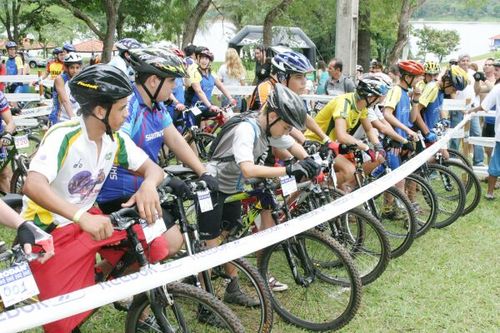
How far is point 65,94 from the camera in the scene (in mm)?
7387

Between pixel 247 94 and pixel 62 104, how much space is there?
19.1ft

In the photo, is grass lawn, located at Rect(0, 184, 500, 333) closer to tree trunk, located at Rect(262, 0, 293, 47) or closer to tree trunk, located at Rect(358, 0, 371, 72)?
tree trunk, located at Rect(262, 0, 293, 47)

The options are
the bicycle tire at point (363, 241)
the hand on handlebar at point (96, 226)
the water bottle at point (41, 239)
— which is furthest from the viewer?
the bicycle tire at point (363, 241)

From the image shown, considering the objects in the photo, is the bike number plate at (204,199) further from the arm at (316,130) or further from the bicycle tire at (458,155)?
the bicycle tire at (458,155)

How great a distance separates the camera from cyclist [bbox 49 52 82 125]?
7.39 metres

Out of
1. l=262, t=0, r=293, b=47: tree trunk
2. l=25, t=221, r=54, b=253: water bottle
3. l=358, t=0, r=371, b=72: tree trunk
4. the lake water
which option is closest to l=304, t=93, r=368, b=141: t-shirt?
l=25, t=221, r=54, b=253: water bottle

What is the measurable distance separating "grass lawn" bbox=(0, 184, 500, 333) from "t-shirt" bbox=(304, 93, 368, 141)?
153 cm

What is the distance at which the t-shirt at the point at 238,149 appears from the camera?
4.30 meters

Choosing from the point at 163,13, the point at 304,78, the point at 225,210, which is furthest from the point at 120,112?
the point at 163,13

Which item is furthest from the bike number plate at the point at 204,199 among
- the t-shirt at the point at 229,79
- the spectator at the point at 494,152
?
the t-shirt at the point at 229,79

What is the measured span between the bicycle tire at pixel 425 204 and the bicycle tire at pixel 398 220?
1.28 ft

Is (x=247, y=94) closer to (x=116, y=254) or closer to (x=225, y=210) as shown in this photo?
(x=225, y=210)

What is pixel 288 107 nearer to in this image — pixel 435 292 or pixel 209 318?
pixel 209 318

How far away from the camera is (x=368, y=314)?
4840 mm
